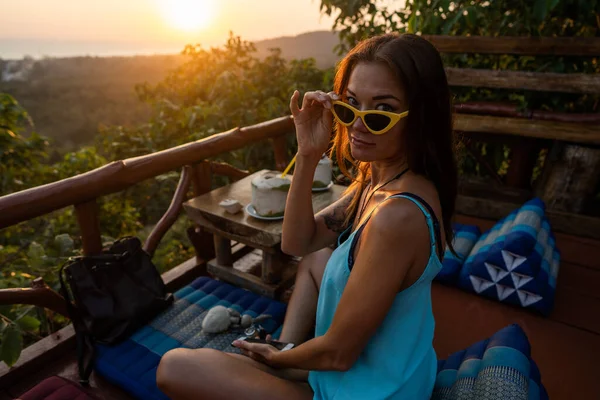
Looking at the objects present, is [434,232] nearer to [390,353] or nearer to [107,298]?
[390,353]

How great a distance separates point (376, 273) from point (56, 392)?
4.46 feet

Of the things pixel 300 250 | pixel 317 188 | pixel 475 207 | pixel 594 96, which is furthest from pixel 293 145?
pixel 300 250

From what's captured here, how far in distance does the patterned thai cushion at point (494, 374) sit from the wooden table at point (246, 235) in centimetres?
95

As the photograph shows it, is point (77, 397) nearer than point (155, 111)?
Yes

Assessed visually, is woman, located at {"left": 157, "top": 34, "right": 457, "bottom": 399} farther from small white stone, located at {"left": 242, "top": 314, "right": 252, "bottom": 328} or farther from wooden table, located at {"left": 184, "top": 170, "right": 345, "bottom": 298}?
wooden table, located at {"left": 184, "top": 170, "right": 345, "bottom": 298}

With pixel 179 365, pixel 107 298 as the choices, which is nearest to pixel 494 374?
pixel 179 365

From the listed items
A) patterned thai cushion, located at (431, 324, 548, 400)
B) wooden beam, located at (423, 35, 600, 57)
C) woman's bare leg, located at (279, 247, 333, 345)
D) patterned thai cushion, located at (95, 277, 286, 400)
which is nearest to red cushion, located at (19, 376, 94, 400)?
patterned thai cushion, located at (95, 277, 286, 400)

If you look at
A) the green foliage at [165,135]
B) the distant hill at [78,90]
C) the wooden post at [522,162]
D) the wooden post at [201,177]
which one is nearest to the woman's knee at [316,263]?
the wooden post at [201,177]

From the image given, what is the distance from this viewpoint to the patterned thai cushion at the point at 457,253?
2443 millimetres

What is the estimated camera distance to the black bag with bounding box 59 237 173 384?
5.72 ft

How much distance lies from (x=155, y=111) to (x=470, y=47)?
5.03 meters

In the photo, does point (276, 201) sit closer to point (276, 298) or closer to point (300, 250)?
→ point (300, 250)

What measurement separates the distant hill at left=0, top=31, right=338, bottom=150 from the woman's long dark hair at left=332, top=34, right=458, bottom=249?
2361 cm

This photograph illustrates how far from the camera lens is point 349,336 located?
1027 millimetres
